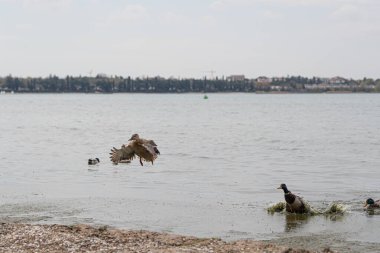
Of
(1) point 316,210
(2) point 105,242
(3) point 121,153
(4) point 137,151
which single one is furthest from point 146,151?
(1) point 316,210

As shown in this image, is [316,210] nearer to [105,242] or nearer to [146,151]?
[146,151]

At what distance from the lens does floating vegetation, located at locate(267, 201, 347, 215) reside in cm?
2145

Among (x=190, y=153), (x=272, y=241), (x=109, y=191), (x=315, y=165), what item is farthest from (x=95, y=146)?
(x=272, y=241)

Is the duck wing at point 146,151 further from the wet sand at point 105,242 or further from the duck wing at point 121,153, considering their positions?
the wet sand at point 105,242

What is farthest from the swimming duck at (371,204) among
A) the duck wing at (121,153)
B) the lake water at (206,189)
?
the duck wing at (121,153)

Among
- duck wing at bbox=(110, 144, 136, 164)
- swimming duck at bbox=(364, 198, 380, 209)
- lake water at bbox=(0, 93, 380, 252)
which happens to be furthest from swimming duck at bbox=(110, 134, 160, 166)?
swimming duck at bbox=(364, 198, 380, 209)

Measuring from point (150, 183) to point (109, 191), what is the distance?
2.83 m

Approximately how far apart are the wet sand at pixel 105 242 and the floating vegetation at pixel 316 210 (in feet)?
18.9

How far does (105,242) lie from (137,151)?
2624 millimetres

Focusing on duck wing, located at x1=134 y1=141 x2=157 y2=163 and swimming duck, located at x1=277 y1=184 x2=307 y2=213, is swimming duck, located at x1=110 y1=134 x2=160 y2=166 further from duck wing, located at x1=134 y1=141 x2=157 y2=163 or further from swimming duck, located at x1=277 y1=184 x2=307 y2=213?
swimming duck, located at x1=277 y1=184 x2=307 y2=213

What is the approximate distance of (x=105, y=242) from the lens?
15125 millimetres

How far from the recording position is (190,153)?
43625 millimetres

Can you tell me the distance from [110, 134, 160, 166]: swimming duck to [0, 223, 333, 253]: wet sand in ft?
5.85

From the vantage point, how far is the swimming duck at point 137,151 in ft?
54.5
